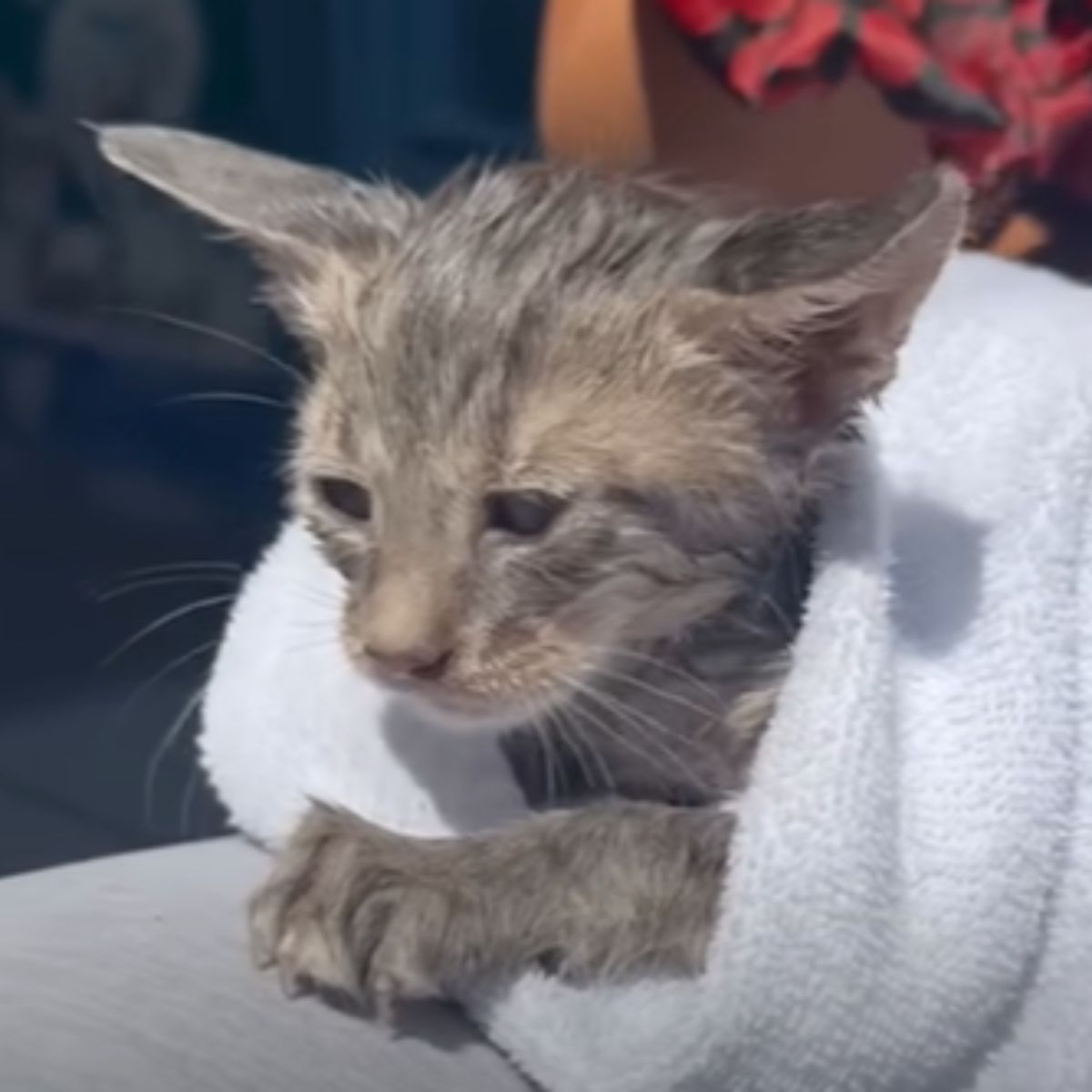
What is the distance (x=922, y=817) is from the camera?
1.12 metres

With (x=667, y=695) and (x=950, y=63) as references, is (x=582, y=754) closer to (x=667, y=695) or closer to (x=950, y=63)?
(x=667, y=695)

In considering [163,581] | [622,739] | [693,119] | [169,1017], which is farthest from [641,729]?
[163,581]

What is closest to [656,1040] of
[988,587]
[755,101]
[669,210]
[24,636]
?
[988,587]

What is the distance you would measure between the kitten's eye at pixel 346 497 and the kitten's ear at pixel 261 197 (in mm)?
109

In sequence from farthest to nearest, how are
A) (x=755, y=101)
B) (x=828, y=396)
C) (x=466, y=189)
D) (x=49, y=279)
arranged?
(x=49, y=279) → (x=755, y=101) → (x=466, y=189) → (x=828, y=396)

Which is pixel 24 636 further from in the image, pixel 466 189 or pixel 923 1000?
pixel 923 1000

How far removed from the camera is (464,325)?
1.16 m

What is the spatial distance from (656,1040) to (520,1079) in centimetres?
8

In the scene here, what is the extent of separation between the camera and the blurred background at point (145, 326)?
1.72 meters

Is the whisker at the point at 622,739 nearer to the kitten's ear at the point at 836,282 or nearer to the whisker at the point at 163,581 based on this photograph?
the kitten's ear at the point at 836,282

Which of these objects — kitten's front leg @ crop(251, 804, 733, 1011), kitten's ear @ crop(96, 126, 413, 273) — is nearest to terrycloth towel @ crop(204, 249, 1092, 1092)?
kitten's front leg @ crop(251, 804, 733, 1011)

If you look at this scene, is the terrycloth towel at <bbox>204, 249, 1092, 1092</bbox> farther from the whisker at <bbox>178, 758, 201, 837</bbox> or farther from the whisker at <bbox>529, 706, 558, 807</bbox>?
the whisker at <bbox>178, 758, 201, 837</bbox>

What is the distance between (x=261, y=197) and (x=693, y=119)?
0.40 m

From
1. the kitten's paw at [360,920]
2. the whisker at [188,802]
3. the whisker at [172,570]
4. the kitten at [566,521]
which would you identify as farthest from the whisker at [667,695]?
the whisker at [188,802]
